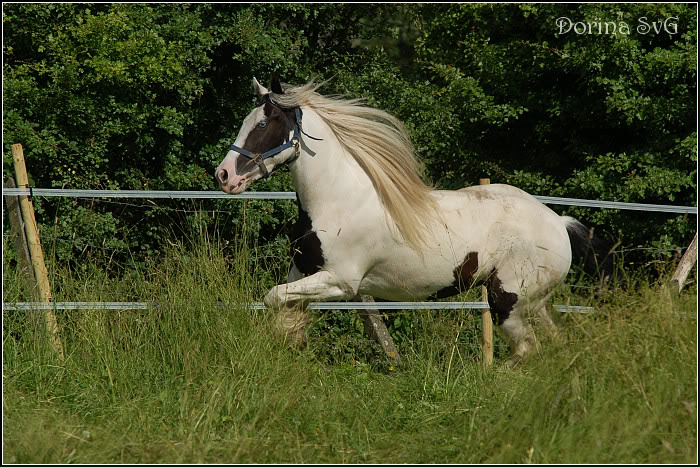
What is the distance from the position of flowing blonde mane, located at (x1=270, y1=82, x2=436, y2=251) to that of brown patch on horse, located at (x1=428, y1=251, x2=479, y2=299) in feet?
1.06

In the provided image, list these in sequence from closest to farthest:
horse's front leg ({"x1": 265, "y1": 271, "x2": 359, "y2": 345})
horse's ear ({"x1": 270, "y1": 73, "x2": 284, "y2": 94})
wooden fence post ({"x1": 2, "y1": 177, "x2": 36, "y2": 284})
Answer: horse's front leg ({"x1": 265, "y1": 271, "x2": 359, "y2": 345})
horse's ear ({"x1": 270, "y1": 73, "x2": 284, "y2": 94})
wooden fence post ({"x1": 2, "y1": 177, "x2": 36, "y2": 284})

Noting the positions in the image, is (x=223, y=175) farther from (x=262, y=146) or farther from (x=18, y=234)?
(x=18, y=234)

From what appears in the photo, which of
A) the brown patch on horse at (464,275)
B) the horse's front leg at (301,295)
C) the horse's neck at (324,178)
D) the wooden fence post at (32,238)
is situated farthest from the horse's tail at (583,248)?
the wooden fence post at (32,238)

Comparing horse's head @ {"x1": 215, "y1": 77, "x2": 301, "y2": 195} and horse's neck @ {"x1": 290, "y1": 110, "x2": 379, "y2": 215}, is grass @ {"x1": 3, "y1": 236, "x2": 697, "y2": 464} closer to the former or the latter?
horse's head @ {"x1": 215, "y1": 77, "x2": 301, "y2": 195}

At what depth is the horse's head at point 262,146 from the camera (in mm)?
4973

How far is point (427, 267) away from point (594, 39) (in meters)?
4.24

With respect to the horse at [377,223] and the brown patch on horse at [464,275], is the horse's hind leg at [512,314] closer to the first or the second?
the horse at [377,223]

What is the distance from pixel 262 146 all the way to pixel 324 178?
1.44ft

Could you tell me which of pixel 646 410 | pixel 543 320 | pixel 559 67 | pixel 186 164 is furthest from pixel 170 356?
pixel 559 67

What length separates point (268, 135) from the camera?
5086mm

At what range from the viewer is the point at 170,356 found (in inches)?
186

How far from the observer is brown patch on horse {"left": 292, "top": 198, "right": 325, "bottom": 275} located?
5137 millimetres

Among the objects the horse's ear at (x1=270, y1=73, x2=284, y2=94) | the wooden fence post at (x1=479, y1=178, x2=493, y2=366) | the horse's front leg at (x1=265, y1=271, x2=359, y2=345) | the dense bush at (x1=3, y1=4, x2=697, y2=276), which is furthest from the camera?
the dense bush at (x1=3, y1=4, x2=697, y2=276)

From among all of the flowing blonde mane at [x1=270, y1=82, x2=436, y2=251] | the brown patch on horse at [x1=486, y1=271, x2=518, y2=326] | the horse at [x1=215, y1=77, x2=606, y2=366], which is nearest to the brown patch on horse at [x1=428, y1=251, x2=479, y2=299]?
the horse at [x1=215, y1=77, x2=606, y2=366]
